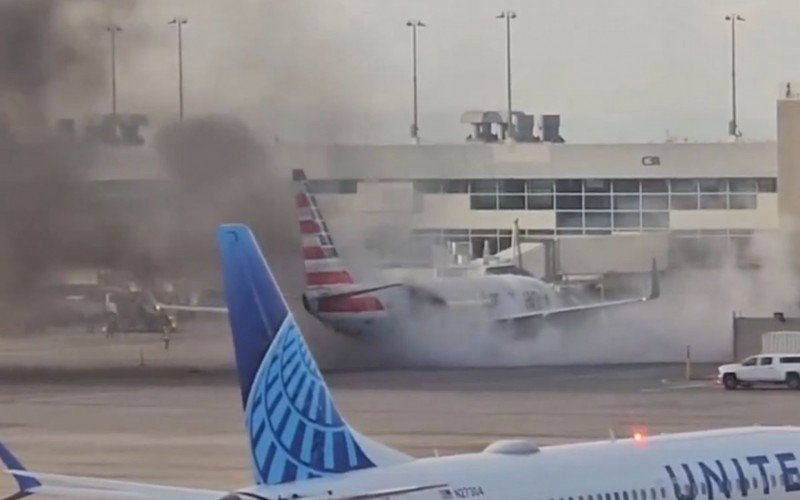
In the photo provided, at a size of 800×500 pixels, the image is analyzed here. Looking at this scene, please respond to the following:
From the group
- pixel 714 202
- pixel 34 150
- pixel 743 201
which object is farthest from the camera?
pixel 714 202

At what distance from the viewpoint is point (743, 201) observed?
4582 inches

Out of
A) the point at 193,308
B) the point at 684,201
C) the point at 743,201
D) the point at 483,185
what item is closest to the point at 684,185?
the point at 684,201

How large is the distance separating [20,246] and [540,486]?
2032 inches

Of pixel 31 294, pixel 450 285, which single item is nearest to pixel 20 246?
pixel 31 294

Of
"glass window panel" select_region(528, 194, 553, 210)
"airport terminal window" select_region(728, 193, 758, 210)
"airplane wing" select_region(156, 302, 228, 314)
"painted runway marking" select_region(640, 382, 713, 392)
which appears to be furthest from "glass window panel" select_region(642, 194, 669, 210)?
"painted runway marking" select_region(640, 382, 713, 392)

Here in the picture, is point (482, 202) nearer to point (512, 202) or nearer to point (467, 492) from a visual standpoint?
point (512, 202)

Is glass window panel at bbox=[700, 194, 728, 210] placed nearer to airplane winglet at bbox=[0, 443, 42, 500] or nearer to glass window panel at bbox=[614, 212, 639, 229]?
glass window panel at bbox=[614, 212, 639, 229]

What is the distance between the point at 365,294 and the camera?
7769cm

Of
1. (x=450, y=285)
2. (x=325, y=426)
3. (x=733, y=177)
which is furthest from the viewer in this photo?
(x=733, y=177)

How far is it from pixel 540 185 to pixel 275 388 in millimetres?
98009

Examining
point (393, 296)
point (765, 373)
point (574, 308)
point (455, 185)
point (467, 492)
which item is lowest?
point (765, 373)

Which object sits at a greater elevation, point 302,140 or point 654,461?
point 302,140

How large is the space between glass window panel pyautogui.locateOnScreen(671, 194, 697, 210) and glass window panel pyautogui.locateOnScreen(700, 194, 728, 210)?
1.43 feet

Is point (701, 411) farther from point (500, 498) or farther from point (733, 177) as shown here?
point (733, 177)
